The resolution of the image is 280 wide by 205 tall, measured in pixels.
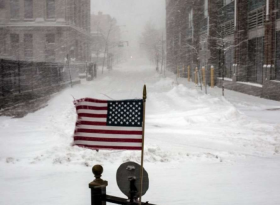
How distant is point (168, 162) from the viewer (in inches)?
333

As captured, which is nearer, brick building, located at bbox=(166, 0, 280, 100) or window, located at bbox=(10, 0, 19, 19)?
brick building, located at bbox=(166, 0, 280, 100)

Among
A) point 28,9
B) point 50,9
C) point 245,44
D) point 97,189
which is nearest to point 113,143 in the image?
point 97,189

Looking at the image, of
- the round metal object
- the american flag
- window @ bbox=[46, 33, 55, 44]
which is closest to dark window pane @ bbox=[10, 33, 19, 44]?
window @ bbox=[46, 33, 55, 44]

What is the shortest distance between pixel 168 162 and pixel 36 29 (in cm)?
5181

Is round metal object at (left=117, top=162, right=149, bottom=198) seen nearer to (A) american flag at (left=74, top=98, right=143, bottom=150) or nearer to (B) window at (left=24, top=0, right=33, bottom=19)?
(A) american flag at (left=74, top=98, right=143, bottom=150)

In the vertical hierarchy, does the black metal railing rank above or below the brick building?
below

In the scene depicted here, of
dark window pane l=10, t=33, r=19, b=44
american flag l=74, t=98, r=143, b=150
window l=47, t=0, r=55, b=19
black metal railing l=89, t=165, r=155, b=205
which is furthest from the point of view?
dark window pane l=10, t=33, r=19, b=44

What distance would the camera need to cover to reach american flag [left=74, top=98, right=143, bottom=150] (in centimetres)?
451

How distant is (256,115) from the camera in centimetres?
1552

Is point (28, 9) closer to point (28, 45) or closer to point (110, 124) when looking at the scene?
point (28, 45)

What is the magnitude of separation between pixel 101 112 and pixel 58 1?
179 feet

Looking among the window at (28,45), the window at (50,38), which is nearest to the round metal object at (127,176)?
the window at (50,38)

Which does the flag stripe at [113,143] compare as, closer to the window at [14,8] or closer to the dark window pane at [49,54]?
the dark window pane at [49,54]

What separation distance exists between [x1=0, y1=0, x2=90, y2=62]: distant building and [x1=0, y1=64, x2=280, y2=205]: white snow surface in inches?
1730
